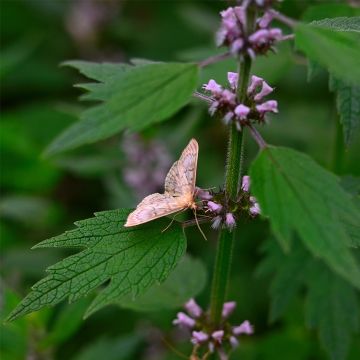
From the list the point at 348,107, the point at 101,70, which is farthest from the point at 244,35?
the point at 348,107

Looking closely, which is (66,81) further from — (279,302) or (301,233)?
(301,233)

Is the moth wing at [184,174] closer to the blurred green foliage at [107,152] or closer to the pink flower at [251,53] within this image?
the pink flower at [251,53]

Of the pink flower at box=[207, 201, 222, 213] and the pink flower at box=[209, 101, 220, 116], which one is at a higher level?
the pink flower at box=[209, 101, 220, 116]

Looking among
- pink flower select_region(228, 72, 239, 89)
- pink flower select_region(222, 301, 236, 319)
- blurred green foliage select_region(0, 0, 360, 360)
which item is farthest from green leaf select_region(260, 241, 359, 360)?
pink flower select_region(228, 72, 239, 89)

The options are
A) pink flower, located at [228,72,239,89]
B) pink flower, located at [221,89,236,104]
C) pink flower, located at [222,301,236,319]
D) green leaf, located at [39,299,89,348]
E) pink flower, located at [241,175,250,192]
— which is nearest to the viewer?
pink flower, located at [221,89,236,104]

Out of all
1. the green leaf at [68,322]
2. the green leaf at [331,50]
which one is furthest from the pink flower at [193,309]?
the green leaf at [331,50]

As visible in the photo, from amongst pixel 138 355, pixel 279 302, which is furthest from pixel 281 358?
pixel 138 355

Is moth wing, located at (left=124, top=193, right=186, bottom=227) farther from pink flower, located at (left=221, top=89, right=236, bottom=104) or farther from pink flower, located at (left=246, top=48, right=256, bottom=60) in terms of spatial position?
pink flower, located at (left=246, top=48, right=256, bottom=60)
